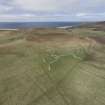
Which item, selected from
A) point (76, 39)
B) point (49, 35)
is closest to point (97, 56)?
point (76, 39)

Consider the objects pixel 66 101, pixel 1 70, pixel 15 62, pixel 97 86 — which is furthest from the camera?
pixel 15 62

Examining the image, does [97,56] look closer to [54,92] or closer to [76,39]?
[76,39]

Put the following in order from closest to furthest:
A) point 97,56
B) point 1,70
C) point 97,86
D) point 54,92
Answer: point 54,92 < point 97,86 < point 1,70 < point 97,56

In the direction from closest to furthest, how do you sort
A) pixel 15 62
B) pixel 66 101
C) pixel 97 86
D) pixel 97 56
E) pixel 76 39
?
1. pixel 66 101
2. pixel 97 86
3. pixel 15 62
4. pixel 97 56
5. pixel 76 39

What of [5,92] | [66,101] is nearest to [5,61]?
[5,92]

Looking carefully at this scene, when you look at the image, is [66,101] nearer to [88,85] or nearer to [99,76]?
[88,85]

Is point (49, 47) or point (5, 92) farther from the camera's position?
point (49, 47)
